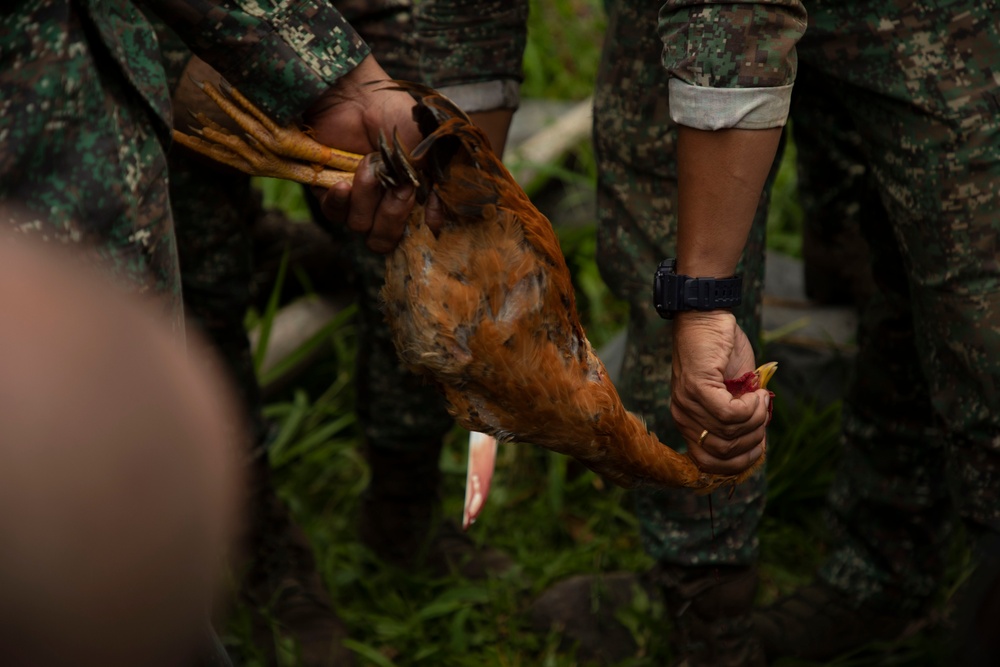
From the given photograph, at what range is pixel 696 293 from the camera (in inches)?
77.2

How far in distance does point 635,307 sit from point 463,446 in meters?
1.65

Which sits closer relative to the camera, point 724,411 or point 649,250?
point 724,411

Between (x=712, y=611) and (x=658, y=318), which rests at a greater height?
(x=658, y=318)

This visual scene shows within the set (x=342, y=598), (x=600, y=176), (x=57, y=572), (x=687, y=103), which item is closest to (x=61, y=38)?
(x=57, y=572)

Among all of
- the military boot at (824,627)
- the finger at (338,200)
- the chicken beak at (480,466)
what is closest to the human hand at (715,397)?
the chicken beak at (480,466)

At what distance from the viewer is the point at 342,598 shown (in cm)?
332

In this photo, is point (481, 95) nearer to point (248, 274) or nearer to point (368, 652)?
point (248, 274)

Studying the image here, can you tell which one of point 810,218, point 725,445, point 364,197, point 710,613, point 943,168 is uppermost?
point 364,197

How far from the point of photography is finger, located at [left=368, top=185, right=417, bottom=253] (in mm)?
1786

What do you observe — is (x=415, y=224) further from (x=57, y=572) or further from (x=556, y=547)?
(x=556, y=547)

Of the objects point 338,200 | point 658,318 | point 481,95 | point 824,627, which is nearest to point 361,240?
point 481,95

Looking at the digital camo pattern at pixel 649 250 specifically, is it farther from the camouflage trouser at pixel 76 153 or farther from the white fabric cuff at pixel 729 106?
the camouflage trouser at pixel 76 153

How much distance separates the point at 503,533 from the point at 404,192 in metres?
2.05

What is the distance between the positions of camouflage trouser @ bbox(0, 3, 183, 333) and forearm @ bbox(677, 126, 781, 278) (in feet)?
3.06
